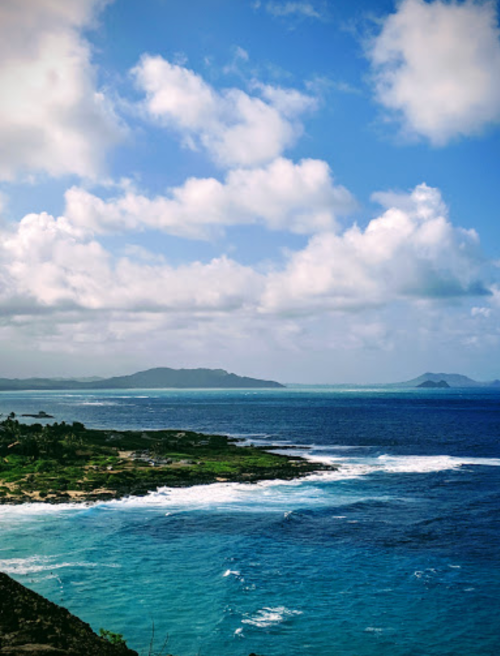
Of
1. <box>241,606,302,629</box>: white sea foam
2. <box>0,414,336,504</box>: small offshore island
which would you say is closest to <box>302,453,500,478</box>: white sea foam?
<box>0,414,336,504</box>: small offshore island

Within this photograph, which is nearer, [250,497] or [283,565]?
[283,565]

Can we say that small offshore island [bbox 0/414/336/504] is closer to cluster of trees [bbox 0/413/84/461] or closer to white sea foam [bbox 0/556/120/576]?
cluster of trees [bbox 0/413/84/461]

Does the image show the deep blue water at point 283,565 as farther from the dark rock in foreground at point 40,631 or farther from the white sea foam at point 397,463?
the dark rock in foreground at point 40,631

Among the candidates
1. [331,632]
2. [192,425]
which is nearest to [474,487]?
[331,632]

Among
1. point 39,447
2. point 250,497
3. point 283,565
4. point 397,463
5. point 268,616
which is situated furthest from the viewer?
point 397,463

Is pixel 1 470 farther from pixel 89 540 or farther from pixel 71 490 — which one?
pixel 89 540

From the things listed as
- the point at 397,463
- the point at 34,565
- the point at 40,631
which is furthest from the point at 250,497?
the point at 40,631

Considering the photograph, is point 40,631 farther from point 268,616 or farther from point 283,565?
point 283,565
